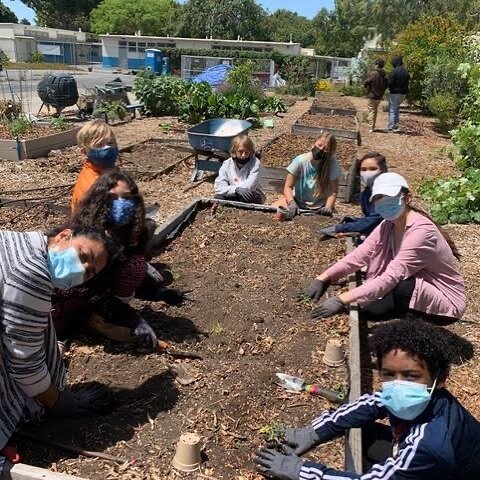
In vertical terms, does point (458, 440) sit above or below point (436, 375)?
below

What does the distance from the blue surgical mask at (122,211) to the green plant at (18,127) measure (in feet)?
25.3

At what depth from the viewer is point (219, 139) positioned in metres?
8.67

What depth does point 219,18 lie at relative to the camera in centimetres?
8294

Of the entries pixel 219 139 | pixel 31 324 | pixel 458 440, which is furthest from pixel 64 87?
pixel 458 440

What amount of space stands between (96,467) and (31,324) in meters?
0.79

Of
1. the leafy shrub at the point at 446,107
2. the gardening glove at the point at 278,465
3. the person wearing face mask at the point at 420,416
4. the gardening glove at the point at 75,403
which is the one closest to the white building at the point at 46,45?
the leafy shrub at the point at 446,107

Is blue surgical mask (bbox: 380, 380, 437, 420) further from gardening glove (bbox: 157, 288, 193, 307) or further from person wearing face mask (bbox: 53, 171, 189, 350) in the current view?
gardening glove (bbox: 157, 288, 193, 307)

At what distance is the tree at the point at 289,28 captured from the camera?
310ft

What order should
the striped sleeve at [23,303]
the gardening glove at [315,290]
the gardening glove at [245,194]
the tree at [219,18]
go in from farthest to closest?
the tree at [219,18]
the gardening glove at [245,194]
the gardening glove at [315,290]
the striped sleeve at [23,303]

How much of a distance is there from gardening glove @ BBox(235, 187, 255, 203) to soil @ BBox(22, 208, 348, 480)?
1.11 metres

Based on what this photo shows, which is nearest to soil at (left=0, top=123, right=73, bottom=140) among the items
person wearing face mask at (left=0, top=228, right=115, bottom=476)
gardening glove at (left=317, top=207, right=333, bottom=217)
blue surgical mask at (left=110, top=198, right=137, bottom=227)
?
gardening glove at (left=317, top=207, right=333, bottom=217)

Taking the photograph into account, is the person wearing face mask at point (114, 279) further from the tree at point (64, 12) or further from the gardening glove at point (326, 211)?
the tree at point (64, 12)

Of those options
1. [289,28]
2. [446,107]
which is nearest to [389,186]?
[446,107]

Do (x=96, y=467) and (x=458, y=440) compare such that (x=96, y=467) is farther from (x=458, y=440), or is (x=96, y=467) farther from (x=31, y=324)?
(x=458, y=440)
